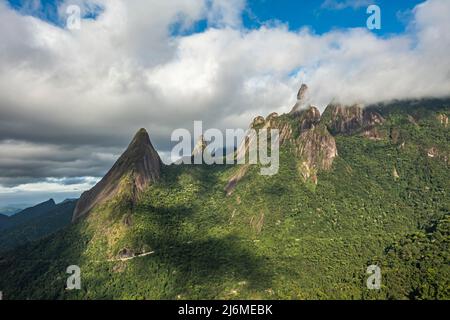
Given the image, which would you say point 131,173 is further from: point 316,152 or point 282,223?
point 316,152

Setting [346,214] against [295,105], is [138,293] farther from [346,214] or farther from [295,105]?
[295,105]

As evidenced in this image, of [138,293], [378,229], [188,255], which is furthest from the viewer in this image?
[378,229]

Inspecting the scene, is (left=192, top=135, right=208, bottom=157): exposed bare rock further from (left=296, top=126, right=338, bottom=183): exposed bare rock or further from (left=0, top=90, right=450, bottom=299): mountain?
(left=296, top=126, right=338, bottom=183): exposed bare rock

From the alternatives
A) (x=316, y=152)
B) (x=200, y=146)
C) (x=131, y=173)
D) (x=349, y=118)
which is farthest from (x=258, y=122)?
(x=131, y=173)

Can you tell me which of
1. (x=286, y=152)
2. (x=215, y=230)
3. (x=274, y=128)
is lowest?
(x=215, y=230)

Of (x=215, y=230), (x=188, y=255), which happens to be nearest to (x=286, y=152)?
(x=215, y=230)

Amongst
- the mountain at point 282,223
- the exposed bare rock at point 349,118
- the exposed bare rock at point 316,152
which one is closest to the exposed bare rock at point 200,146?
the mountain at point 282,223
